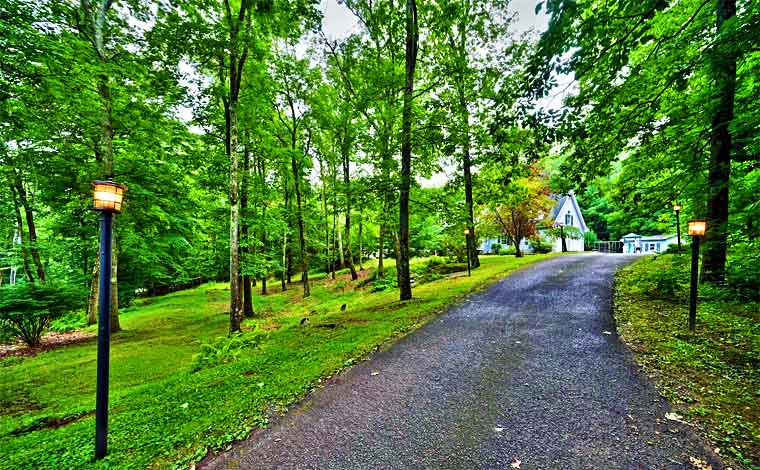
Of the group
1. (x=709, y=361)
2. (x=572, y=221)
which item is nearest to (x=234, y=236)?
(x=709, y=361)

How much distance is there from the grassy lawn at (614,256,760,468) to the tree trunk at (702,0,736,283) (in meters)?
1.28

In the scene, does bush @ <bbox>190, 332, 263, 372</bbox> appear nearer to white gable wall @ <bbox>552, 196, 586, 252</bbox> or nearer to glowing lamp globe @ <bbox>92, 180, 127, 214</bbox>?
glowing lamp globe @ <bbox>92, 180, 127, 214</bbox>

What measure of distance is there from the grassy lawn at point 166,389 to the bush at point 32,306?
963 millimetres

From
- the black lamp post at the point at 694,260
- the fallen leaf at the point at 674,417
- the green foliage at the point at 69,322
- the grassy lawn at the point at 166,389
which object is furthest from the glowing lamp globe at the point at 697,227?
the green foliage at the point at 69,322

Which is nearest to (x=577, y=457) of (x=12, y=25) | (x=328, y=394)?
(x=328, y=394)

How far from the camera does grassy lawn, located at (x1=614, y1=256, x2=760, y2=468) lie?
261 centimetres

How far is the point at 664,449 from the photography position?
7.97 ft

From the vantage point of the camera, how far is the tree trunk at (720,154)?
3.97 meters

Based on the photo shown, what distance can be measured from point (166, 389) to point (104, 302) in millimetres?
2138

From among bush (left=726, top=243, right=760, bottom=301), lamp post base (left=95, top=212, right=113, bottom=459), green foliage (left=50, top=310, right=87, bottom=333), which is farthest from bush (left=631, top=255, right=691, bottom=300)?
green foliage (left=50, top=310, right=87, bottom=333)

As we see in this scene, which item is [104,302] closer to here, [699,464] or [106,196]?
[106,196]

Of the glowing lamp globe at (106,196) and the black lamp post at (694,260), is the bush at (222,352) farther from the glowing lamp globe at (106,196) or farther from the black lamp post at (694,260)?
the black lamp post at (694,260)

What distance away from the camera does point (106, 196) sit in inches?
109

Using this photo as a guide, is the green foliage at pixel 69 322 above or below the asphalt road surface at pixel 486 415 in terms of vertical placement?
below
